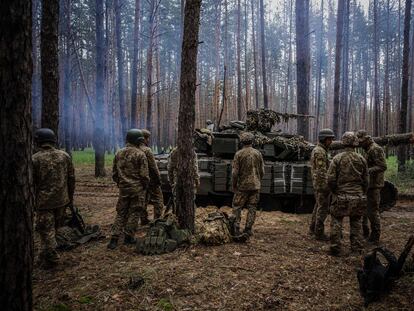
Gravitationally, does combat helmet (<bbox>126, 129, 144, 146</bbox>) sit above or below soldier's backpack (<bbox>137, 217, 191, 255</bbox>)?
above

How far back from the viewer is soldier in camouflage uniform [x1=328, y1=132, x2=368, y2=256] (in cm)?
597

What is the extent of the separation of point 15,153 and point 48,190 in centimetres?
314

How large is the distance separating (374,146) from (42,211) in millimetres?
6216

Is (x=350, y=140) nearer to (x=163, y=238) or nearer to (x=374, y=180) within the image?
(x=374, y=180)

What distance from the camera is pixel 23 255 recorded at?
102 inches

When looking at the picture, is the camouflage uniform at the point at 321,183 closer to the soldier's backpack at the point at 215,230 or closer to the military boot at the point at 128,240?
the soldier's backpack at the point at 215,230

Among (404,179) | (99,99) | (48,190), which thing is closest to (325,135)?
(48,190)

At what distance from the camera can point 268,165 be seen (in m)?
10.1

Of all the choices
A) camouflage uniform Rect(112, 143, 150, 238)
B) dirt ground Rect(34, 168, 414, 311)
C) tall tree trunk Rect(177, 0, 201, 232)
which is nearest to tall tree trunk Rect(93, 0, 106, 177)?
dirt ground Rect(34, 168, 414, 311)

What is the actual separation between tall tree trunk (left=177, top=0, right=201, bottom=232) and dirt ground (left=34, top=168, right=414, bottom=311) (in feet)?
2.75

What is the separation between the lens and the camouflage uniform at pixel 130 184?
250 inches

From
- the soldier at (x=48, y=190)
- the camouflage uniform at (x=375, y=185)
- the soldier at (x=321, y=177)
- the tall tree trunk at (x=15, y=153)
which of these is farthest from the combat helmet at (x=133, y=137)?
the camouflage uniform at (x=375, y=185)

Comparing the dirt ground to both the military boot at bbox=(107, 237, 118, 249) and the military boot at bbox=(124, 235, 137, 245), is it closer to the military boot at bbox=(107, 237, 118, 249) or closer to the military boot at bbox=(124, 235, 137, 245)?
the military boot at bbox=(107, 237, 118, 249)

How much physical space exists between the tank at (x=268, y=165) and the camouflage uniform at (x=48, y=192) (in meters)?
4.71
